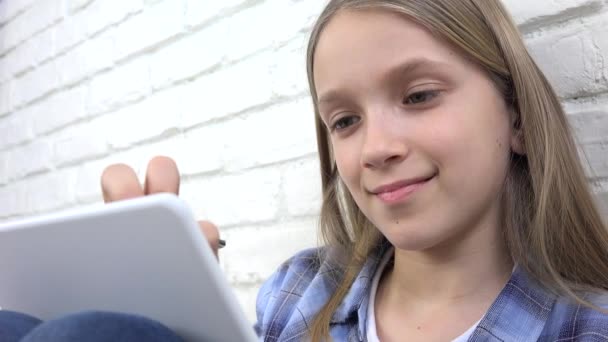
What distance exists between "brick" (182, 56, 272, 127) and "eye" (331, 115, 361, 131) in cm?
31

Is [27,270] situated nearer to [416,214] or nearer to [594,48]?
[416,214]

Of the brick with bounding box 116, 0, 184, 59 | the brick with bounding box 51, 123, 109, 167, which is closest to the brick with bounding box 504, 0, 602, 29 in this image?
the brick with bounding box 116, 0, 184, 59

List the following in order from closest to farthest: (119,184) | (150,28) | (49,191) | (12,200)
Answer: (119,184) < (150,28) < (49,191) < (12,200)

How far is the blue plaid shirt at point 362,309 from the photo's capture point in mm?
481

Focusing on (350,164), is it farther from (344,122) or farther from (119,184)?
(119,184)

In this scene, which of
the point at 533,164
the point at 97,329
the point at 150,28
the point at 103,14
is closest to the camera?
the point at 97,329

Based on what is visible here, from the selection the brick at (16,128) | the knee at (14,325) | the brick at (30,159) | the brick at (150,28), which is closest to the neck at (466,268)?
the knee at (14,325)

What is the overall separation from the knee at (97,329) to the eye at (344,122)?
0.29 metres

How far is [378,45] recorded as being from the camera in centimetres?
49

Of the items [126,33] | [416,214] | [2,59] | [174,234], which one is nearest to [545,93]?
[416,214]

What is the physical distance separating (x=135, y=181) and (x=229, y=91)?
50cm

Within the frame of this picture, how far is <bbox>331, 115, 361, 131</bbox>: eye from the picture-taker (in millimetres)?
545

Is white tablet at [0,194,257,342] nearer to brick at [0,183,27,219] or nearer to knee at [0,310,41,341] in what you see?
knee at [0,310,41,341]

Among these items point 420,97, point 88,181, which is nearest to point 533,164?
point 420,97
